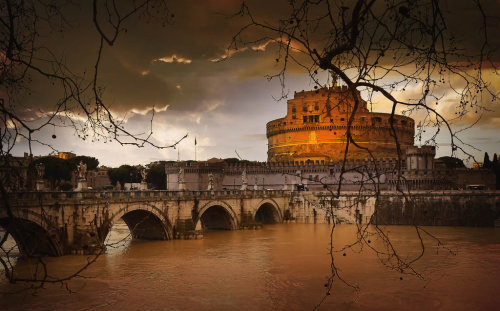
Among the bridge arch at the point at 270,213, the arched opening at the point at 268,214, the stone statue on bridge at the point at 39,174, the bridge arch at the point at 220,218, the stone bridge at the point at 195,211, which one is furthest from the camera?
the arched opening at the point at 268,214

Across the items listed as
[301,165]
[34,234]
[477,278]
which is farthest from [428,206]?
[34,234]

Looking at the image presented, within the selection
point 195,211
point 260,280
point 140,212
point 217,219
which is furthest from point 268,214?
point 260,280

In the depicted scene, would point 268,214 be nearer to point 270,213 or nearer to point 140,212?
point 270,213

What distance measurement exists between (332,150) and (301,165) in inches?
284

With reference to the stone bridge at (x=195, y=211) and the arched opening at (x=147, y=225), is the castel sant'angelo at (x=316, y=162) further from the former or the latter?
the arched opening at (x=147, y=225)

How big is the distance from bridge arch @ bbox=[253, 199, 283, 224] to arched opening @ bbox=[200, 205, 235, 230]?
5.12m

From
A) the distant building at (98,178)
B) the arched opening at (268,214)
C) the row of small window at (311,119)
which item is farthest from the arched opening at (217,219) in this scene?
the distant building at (98,178)

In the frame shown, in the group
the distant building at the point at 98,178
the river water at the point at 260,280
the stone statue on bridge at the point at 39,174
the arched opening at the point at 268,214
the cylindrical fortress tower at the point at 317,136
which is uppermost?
the cylindrical fortress tower at the point at 317,136

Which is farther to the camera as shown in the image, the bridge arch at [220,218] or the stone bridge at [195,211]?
the bridge arch at [220,218]

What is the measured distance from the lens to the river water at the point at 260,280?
1440 cm

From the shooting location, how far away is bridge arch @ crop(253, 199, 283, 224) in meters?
40.1

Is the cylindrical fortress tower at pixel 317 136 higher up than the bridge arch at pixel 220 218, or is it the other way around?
the cylindrical fortress tower at pixel 317 136

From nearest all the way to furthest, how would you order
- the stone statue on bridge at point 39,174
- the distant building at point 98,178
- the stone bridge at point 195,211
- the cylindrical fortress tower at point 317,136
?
the stone statue on bridge at point 39,174 < the stone bridge at point 195,211 < the cylindrical fortress tower at point 317,136 < the distant building at point 98,178

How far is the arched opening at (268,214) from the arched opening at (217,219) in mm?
5929
